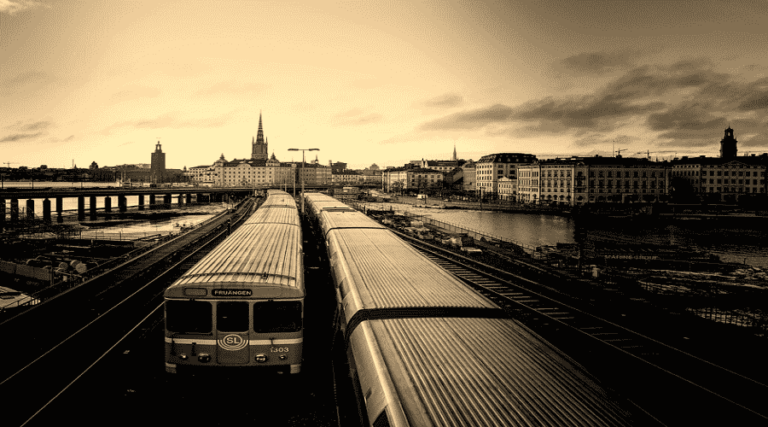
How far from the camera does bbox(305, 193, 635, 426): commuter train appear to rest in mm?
4973

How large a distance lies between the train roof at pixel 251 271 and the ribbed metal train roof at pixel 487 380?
259cm

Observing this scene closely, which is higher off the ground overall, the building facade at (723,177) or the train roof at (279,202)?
the building facade at (723,177)

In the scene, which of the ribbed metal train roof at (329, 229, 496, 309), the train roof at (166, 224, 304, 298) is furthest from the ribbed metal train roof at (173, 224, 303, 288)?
the ribbed metal train roof at (329, 229, 496, 309)

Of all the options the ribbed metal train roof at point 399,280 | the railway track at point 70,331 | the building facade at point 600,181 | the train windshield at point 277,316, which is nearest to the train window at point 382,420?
the ribbed metal train roof at point 399,280

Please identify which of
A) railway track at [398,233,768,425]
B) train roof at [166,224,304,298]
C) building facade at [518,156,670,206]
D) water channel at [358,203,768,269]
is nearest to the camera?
railway track at [398,233,768,425]

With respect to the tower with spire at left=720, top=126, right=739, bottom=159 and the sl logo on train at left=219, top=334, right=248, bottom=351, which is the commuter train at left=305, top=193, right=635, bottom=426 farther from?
the tower with spire at left=720, top=126, right=739, bottom=159

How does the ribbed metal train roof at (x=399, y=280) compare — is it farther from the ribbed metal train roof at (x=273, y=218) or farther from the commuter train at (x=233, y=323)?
the ribbed metal train roof at (x=273, y=218)

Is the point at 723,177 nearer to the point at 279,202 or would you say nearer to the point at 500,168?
the point at 500,168

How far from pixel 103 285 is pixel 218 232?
70.1 ft

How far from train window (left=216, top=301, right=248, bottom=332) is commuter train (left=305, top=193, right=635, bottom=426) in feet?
6.52

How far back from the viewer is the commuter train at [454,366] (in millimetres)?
4973

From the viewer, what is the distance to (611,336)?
478 inches

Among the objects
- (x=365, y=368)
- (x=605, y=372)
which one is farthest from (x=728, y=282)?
(x=365, y=368)

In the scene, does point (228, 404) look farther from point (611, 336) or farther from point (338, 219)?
point (338, 219)
